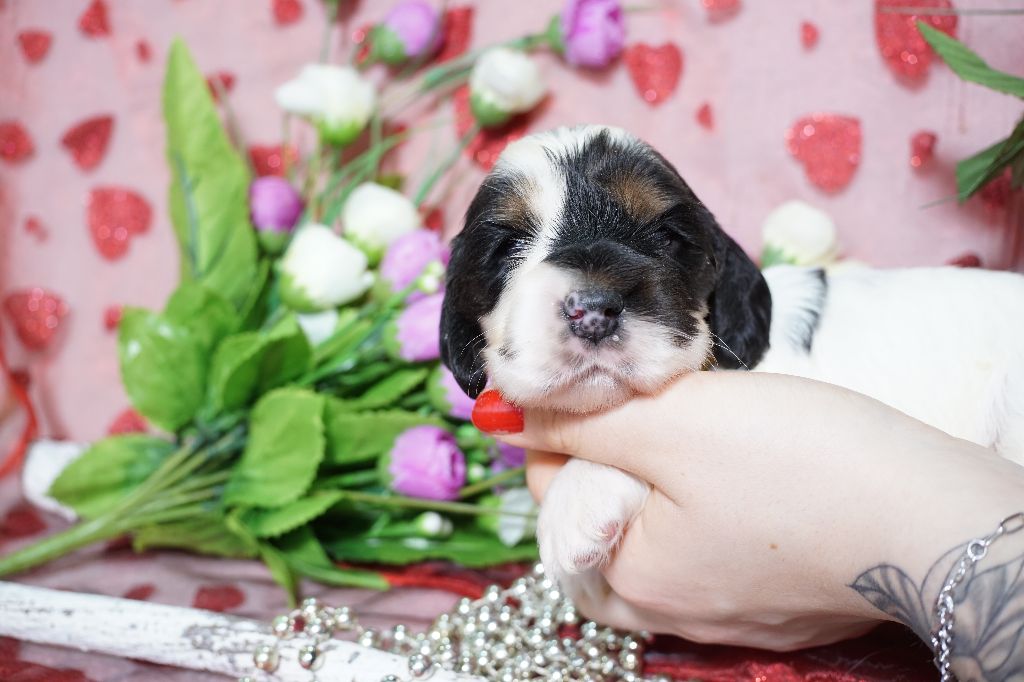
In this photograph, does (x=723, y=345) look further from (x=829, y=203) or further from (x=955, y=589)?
(x=829, y=203)

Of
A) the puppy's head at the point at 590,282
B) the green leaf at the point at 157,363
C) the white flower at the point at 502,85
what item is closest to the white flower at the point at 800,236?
the puppy's head at the point at 590,282

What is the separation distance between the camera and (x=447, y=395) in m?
1.75

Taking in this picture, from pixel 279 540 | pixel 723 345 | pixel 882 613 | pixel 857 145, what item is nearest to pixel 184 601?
pixel 279 540

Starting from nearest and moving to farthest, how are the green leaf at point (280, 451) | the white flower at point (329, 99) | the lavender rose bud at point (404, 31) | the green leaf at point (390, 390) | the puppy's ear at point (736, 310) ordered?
the puppy's ear at point (736, 310) < the green leaf at point (280, 451) < the green leaf at point (390, 390) < the white flower at point (329, 99) < the lavender rose bud at point (404, 31)

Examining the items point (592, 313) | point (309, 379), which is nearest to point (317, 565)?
point (309, 379)

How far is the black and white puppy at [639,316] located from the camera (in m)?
1.11

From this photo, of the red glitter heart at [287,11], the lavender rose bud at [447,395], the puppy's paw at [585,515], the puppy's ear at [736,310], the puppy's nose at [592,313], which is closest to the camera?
the puppy's nose at [592,313]

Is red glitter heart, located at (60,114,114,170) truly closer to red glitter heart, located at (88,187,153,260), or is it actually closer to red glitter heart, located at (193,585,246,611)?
red glitter heart, located at (88,187,153,260)

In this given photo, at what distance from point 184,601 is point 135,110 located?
138 centimetres

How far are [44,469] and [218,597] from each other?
0.71 meters

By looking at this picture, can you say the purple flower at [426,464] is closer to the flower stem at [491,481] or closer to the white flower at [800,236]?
the flower stem at [491,481]

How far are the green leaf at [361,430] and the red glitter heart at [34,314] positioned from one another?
1057 millimetres

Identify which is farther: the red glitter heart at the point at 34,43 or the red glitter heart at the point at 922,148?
the red glitter heart at the point at 34,43

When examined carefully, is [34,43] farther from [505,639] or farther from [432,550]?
[505,639]
